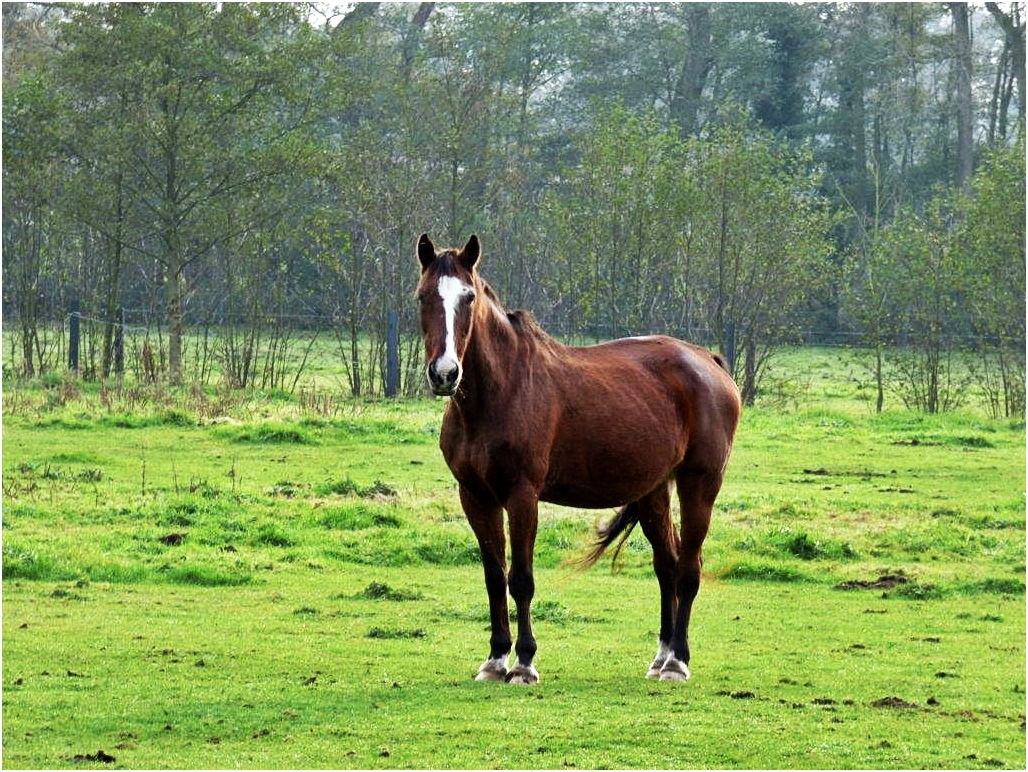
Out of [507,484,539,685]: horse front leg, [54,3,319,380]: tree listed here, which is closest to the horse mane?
[507,484,539,685]: horse front leg

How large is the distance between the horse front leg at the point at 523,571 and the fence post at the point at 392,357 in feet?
58.9

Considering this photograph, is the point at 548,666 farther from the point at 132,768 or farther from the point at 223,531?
the point at 223,531

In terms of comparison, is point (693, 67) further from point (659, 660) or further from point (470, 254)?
point (470, 254)

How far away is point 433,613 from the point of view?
10.5 meters

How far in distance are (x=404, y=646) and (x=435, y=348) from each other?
2549 millimetres

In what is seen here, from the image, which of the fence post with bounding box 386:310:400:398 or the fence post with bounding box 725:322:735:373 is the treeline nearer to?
the fence post with bounding box 725:322:735:373

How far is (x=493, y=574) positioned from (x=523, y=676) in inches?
23.4

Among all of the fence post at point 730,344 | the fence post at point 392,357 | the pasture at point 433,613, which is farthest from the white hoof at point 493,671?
the fence post at point 730,344

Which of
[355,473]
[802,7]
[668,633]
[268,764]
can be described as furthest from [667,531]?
[802,7]

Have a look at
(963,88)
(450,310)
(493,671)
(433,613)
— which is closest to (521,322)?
(450,310)

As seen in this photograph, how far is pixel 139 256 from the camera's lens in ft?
112

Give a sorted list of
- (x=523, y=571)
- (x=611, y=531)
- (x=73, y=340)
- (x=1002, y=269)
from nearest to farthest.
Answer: (x=523, y=571) → (x=611, y=531) → (x=73, y=340) → (x=1002, y=269)

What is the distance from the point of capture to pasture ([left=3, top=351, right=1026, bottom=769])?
6922 millimetres

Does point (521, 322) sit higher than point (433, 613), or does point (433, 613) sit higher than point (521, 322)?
point (521, 322)
